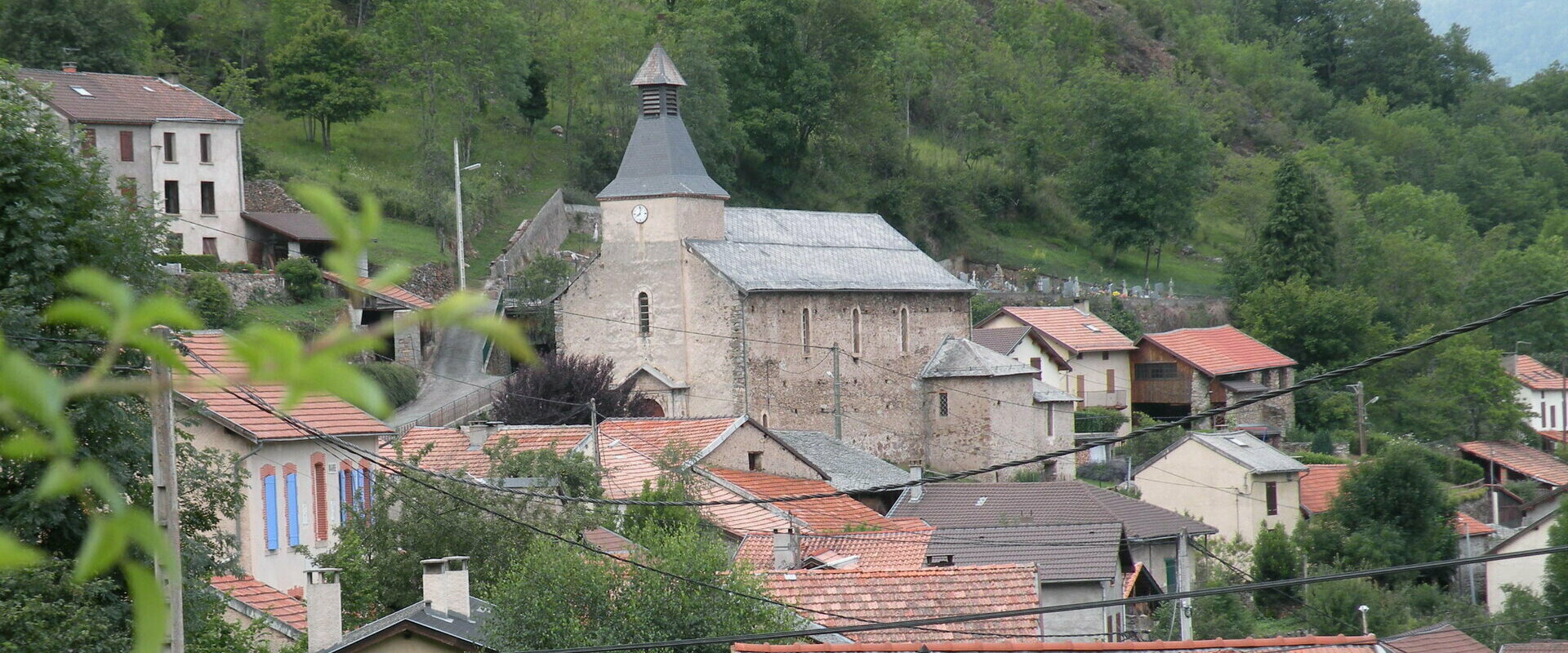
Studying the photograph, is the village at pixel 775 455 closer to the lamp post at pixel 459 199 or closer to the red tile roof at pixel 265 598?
the red tile roof at pixel 265 598

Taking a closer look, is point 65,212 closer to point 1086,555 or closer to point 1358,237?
point 1086,555

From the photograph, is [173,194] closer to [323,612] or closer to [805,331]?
[805,331]

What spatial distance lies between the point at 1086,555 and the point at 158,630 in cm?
2561

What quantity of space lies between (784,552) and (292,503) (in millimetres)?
6961

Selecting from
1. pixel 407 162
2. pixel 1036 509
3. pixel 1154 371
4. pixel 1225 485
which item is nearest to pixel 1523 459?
pixel 1154 371

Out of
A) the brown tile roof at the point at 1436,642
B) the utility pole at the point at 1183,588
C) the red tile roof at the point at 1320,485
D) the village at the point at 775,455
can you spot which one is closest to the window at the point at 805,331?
the village at the point at 775,455

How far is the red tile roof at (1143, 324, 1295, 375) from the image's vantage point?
55.7m

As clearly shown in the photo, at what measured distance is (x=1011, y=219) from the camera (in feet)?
239

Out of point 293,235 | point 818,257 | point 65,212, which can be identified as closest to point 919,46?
point 818,257

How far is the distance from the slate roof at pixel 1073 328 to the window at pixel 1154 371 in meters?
0.94

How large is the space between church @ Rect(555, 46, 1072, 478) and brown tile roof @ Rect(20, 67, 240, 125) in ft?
36.8

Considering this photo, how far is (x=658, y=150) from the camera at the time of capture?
4222cm

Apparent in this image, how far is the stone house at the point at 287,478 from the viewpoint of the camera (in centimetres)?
2200

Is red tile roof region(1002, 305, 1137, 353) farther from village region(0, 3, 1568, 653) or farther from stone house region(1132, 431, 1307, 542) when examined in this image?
stone house region(1132, 431, 1307, 542)
